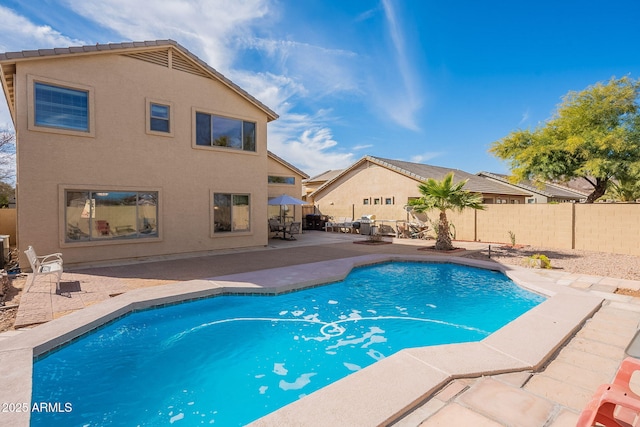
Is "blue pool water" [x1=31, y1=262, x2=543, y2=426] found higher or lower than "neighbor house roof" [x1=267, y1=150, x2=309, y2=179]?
lower

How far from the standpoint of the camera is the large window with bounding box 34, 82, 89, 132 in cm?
1041

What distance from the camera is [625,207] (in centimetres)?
1364

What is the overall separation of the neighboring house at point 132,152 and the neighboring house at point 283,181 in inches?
238

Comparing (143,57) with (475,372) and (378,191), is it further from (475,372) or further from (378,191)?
(378,191)

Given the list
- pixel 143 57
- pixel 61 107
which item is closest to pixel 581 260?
pixel 143 57

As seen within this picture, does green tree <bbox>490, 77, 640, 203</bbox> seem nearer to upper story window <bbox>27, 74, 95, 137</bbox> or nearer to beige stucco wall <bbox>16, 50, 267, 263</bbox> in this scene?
beige stucco wall <bbox>16, 50, 267, 263</bbox>

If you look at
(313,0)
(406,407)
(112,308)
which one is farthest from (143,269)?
(313,0)

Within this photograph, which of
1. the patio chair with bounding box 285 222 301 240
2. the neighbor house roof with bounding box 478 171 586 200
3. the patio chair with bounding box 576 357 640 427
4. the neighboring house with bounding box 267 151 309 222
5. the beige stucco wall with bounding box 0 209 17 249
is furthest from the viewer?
the neighbor house roof with bounding box 478 171 586 200

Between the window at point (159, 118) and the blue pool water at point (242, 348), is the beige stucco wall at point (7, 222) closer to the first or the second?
the window at point (159, 118)

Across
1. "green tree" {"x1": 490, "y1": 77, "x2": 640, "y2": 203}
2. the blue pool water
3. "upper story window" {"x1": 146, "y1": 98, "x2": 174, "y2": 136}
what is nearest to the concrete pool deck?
the blue pool water

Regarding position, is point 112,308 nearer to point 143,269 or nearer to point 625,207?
point 143,269

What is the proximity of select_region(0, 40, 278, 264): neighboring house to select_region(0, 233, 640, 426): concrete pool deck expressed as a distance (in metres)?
4.88

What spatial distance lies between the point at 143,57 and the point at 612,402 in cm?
1566

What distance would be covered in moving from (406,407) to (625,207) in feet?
53.7
